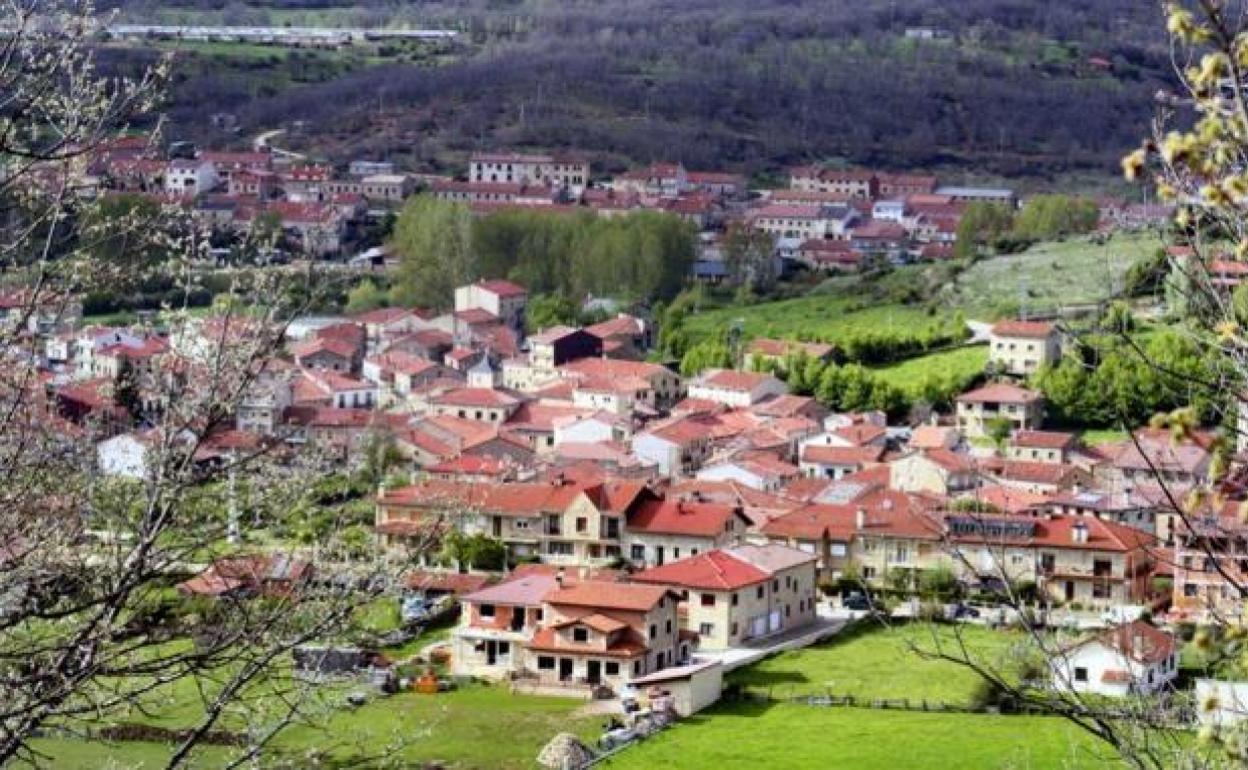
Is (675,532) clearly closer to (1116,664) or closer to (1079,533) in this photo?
(1079,533)

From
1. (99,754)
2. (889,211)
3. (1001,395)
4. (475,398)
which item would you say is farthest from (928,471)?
(889,211)

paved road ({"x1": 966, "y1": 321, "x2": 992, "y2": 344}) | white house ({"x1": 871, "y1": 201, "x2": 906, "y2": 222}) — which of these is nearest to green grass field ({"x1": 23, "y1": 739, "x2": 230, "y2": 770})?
paved road ({"x1": 966, "y1": 321, "x2": 992, "y2": 344})

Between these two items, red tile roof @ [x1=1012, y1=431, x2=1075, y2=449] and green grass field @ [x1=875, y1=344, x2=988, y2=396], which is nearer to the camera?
red tile roof @ [x1=1012, y1=431, x2=1075, y2=449]

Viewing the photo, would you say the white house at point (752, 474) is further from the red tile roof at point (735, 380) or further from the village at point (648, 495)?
the red tile roof at point (735, 380)

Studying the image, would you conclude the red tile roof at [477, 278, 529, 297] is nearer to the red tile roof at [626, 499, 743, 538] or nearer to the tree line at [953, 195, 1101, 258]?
the tree line at [953, 195, 1101, 258]

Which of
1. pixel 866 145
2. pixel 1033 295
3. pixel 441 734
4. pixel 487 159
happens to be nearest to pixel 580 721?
pixel 441 734
